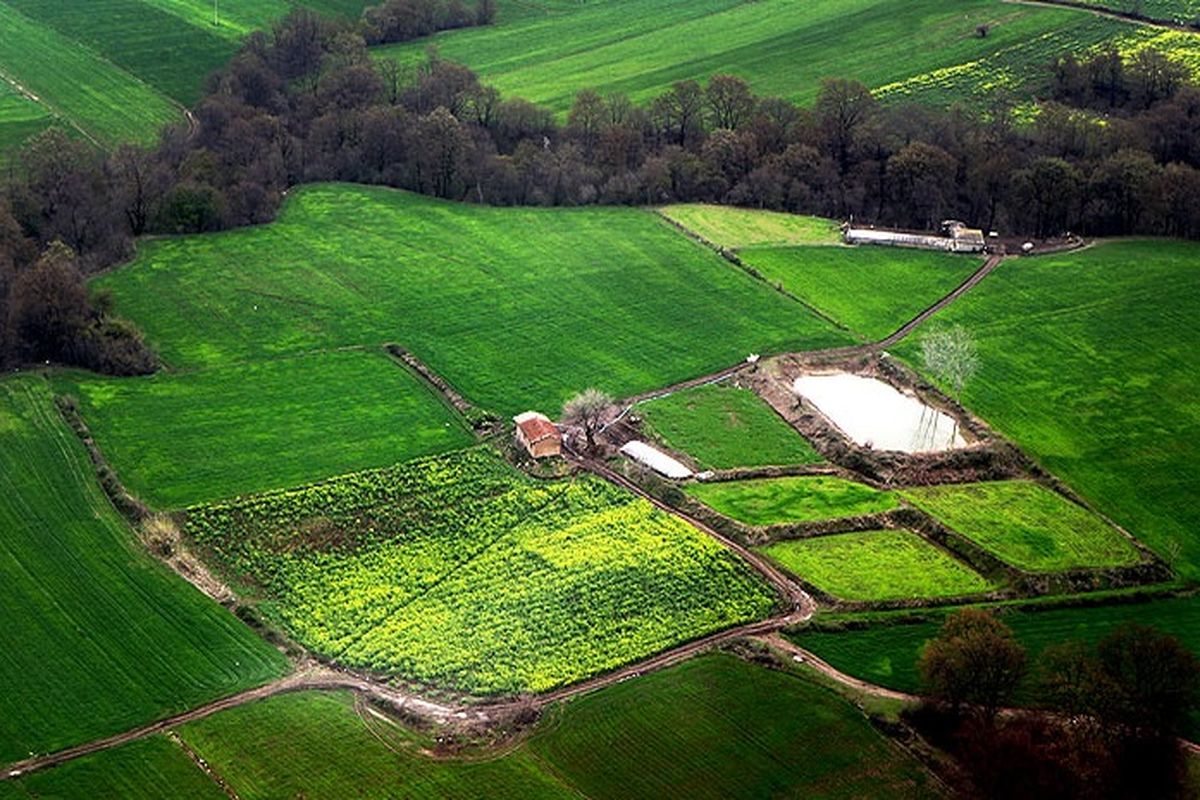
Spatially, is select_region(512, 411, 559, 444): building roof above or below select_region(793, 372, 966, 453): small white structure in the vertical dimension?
above

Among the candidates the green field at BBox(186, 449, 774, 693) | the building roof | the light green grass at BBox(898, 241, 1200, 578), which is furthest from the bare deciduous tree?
the light green grass at BBox(898, 241, 1200, 578)

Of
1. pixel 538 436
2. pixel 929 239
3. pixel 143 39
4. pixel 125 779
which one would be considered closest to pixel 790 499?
pixel 538 436

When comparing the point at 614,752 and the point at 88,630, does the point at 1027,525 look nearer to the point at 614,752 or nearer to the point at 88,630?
the point at 614,752

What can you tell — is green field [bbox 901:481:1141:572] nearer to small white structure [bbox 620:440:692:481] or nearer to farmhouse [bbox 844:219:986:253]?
small white structure [bbox 620:440:692:481]

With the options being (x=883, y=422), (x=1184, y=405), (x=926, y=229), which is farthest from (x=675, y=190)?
(x=1184, y=405)

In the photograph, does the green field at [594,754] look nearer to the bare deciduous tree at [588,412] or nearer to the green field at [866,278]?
the bare deciduous tree at [588,412]

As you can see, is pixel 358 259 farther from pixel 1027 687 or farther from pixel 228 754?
pixel 1027 687

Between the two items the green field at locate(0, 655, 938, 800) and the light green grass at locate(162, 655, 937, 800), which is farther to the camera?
the light green grass at locate(162, 655, 937, 800)
